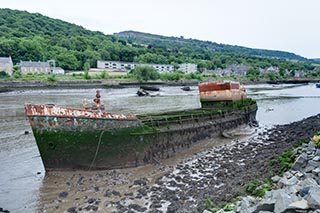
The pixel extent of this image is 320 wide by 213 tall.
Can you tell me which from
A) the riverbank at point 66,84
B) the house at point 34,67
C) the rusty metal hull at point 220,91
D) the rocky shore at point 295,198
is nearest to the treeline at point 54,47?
the house at point 34,67

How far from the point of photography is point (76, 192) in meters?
11.0

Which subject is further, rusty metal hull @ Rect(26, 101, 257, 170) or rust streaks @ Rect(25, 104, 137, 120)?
rusty metal hull @ Rect(26, 101, 257, 170)

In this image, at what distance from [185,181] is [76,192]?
428 centimetres

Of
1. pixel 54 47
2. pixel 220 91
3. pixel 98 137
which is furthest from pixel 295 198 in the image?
pixel 54 47

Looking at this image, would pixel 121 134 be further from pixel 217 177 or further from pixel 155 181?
pixel 217 177

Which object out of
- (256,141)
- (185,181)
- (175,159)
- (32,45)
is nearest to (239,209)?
(185,181)

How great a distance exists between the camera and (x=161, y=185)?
11.6m

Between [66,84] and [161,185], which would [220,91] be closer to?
[161,185]

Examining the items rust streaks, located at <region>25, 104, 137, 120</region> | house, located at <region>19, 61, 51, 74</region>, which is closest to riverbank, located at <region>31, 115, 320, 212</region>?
rust streaks, located at <region>25, 104, 137, 120</region>

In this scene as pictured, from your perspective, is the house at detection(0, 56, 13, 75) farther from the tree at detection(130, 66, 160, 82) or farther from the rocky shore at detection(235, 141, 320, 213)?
the rocky shore at detection(235, 141, 320, 213)

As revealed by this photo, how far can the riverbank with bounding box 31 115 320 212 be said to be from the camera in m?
9.63

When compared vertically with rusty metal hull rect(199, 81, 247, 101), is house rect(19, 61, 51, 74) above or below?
above

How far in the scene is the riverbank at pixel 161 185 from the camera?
963 centimetres

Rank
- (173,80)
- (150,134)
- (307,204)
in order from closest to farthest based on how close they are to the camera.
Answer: (307,204)
(150,134)
(173,80)
